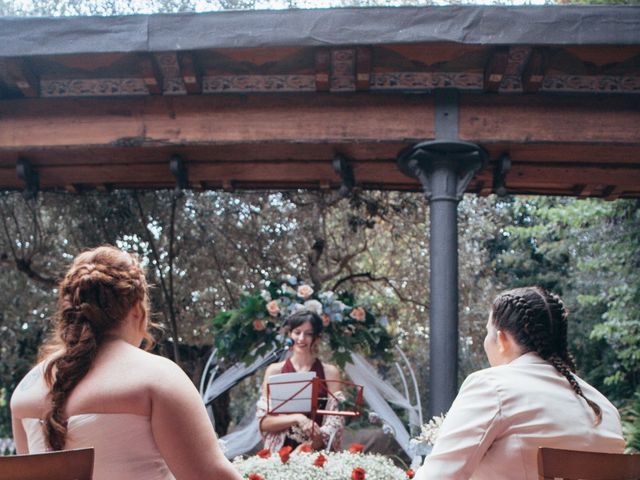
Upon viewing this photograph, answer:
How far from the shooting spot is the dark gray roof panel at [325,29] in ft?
14.5

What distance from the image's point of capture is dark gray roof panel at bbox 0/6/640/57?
174 inches

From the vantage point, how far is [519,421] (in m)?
1.89

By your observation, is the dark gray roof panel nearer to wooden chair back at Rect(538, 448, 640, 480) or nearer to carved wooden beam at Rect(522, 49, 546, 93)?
carved wooden beam at Rect(522, 49, 546, 93)

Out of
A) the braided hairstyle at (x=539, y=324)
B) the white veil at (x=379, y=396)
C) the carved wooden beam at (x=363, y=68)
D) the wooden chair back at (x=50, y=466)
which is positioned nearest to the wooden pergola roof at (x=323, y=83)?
the carved wooden beam at (x=363, y=68)

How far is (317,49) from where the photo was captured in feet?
15.4

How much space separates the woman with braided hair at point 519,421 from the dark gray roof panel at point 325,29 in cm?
283

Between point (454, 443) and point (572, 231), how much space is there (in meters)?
7.67

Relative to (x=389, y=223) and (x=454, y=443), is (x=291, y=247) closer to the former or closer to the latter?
(x=389, y=223)

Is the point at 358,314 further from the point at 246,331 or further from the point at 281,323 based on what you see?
the point at 246,331

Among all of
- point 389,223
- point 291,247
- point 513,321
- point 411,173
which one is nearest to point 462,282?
point 389,223

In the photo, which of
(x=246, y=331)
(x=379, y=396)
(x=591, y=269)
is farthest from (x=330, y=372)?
(x=591, y=269)

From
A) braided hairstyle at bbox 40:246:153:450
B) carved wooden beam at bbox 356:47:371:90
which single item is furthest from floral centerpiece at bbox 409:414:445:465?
carved wooden beam at bbox 356:47:371:90

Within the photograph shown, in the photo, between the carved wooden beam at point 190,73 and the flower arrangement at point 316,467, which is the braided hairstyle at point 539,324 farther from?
the carved wooden beam at point 190,73

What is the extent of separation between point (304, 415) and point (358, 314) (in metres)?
1.30
